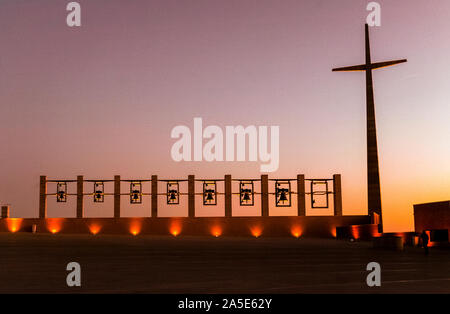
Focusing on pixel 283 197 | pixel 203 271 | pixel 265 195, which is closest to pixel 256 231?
pixel 265 195

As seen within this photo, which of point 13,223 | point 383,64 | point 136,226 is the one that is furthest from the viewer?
point 383,64

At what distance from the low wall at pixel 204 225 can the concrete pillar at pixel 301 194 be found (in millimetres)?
4745

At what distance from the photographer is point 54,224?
40.8 metres

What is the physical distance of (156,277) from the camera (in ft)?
41.0

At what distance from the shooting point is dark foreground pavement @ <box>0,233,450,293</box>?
10.8 m

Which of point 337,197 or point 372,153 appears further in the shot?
point 337,197

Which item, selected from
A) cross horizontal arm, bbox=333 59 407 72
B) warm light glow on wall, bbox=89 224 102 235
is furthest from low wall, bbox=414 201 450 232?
warm light glow on wall, bbox=89 224 102 235

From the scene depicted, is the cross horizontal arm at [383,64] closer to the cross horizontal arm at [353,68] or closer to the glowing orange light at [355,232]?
the cross horizontal arm at [353,68]

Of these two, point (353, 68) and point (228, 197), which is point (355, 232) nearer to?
point (228, 197)

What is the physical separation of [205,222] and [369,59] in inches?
743

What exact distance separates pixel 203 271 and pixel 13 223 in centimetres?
2952

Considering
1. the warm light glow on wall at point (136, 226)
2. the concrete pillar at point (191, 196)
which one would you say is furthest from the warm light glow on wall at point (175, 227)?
the concrete pillar at point (191, 196)

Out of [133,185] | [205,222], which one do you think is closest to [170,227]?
[205,222]
